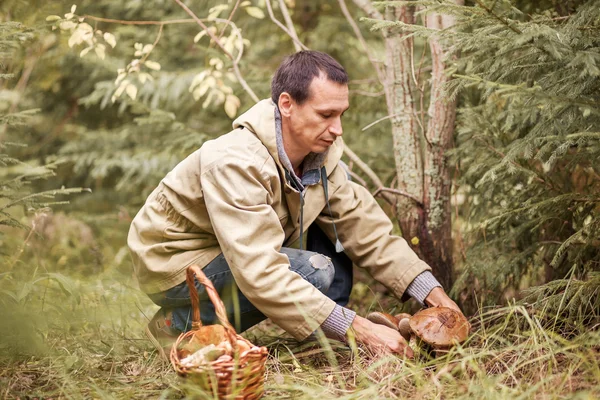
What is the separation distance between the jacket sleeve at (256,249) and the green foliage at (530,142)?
88 centimetres

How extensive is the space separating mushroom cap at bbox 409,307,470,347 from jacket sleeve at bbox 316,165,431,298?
418 mm

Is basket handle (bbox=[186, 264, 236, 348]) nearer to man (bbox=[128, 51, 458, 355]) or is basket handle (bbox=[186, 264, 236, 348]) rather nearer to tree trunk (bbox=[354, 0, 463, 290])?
man (bbox=[128, 51, 458, 355])

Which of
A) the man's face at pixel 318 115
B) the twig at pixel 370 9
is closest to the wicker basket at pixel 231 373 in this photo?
the man's face at pixel 318 115

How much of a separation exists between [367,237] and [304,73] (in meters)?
0.87

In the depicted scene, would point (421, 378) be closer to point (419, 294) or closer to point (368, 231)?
point (419, 294)

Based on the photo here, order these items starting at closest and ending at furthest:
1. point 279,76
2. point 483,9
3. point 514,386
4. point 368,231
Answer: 1. point 514,386
2. point 483,9
3. point 279,76
4. point 368,231

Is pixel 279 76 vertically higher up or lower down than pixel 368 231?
higher up

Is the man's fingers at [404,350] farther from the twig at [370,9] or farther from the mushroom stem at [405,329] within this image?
the twig at [370,9]

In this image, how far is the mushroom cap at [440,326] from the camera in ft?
7.82

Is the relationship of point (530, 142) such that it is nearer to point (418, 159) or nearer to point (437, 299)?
point (437, 299)

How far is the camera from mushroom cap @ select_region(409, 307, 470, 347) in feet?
7.82

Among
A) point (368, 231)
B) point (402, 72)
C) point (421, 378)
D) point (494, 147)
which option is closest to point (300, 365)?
point (421, 378)

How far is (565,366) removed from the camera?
7.12 feet

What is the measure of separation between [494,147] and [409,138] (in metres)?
0.46
